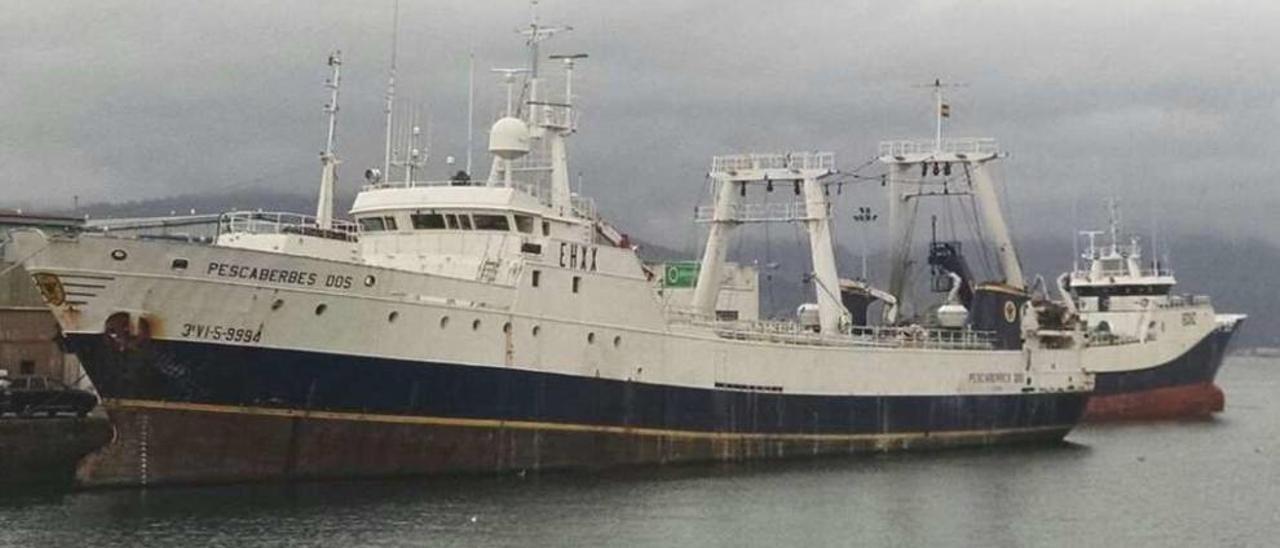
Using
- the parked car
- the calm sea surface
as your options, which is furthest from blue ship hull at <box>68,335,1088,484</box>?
the parked car

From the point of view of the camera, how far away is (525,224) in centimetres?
3838

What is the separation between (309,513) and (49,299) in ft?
24.4

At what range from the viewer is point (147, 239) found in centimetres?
3127

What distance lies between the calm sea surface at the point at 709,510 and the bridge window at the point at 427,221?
7221 millimetres

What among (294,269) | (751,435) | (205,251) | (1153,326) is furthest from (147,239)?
(1153,326)

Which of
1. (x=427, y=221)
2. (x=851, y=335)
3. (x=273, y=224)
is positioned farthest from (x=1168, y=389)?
(x=273, y=224)

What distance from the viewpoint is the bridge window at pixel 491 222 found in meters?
38.0

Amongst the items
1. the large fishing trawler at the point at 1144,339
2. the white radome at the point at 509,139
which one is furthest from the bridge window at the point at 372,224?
the large fishing trawler at the point at 1144,339

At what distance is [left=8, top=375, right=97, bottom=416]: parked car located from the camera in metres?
35.5

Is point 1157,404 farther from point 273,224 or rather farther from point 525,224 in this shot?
point 273,224

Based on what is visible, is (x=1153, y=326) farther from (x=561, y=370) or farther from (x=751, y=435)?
(x=561, y=370)

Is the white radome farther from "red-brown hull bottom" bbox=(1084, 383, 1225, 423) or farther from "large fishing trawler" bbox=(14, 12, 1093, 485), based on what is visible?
"red-brown hull bottom" bbox=(1084, 383, 1225, 423)

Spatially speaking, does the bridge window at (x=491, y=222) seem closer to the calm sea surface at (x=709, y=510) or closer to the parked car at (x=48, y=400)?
the calm sea surface at (x=709, y=510)

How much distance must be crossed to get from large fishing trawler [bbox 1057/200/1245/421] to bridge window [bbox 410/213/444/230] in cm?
3340
